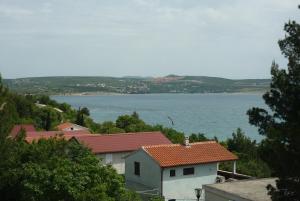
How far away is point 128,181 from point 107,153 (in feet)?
21.1

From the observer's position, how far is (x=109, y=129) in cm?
6875

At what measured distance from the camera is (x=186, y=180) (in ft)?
114

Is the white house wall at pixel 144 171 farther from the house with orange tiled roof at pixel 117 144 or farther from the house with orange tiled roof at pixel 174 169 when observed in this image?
the house with orange tiled roof at pixel 117 144

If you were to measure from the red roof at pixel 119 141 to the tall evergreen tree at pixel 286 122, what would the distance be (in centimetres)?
2697

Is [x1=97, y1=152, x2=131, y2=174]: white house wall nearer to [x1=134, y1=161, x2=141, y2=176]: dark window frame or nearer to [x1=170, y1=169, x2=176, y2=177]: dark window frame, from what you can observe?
[x1=134, y1=161, x2=141, y2=176]: dark window frame

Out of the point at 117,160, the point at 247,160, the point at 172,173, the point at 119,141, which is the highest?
the point at 119,141

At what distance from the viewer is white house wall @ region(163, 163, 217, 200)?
3409cm

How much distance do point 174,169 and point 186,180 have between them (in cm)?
126

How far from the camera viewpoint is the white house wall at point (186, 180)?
34094 mm

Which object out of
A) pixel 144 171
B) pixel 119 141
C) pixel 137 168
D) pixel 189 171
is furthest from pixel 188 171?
pixel 119 141

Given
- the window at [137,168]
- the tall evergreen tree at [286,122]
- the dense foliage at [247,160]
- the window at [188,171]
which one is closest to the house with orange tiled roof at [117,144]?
the window at [137,168]

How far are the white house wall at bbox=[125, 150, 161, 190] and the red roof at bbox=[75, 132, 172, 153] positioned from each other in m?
5.80

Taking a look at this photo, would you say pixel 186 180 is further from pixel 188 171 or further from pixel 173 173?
pixel 173 173

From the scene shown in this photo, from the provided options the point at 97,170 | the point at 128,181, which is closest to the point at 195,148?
the point at 128,181
